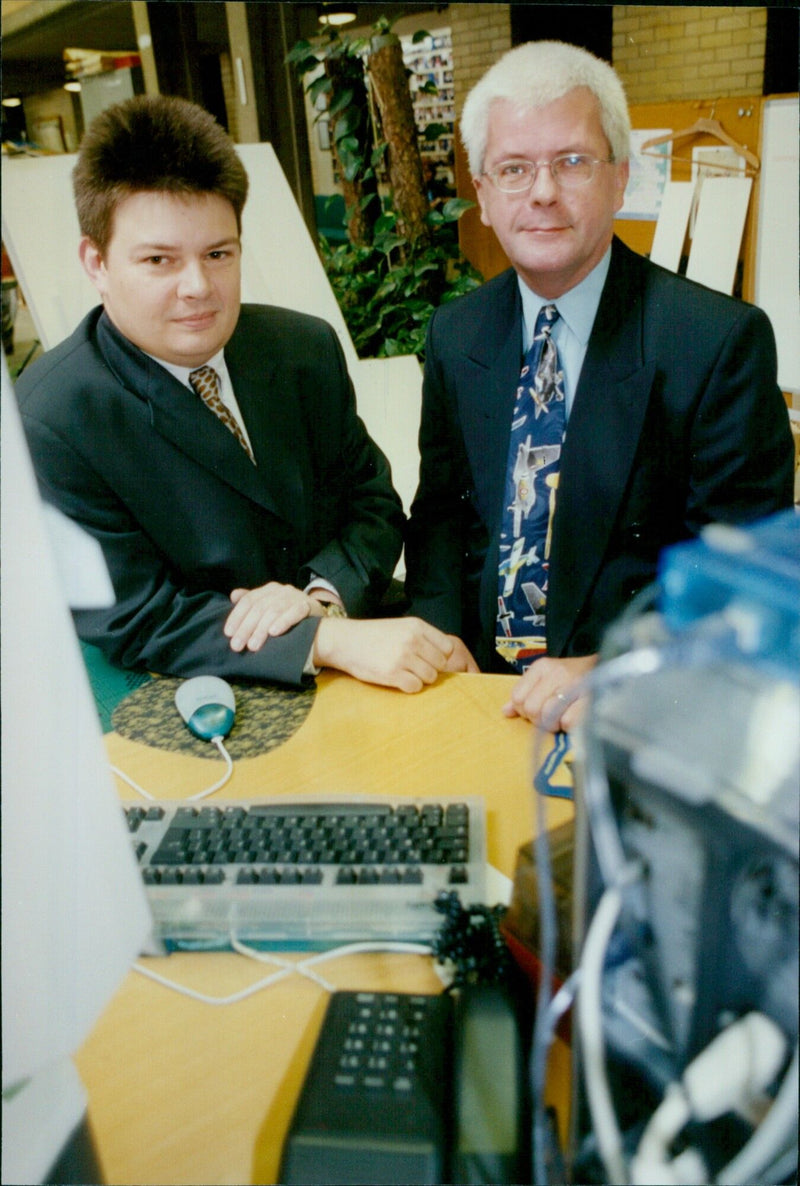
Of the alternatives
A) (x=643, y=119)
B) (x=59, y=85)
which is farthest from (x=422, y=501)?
(x=59, y=85)

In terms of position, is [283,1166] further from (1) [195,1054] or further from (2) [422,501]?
(2) [422,501]

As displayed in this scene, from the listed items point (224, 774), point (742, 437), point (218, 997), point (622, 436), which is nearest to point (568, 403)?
point (622, 436)

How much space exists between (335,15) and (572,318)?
42 cm

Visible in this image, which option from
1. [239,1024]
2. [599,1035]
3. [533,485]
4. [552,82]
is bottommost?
[239,1024]

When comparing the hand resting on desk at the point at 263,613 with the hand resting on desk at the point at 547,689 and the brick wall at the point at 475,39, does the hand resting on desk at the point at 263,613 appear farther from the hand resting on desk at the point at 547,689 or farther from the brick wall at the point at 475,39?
the brick wall at the point at 475,39

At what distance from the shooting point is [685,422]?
31.8 inches

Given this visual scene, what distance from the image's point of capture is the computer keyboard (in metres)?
0.59

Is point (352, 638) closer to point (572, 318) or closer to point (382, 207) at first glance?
point (572, 318)

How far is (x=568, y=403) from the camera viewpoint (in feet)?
2.65

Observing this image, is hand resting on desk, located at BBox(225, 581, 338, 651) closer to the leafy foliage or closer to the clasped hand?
the clasped hand

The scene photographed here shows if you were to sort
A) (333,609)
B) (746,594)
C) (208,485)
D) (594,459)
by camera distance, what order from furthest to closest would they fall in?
1. (333,609)
2. (208,485)
3. (594,459)
4. (746,594)

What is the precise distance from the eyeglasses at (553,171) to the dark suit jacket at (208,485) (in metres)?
0.28

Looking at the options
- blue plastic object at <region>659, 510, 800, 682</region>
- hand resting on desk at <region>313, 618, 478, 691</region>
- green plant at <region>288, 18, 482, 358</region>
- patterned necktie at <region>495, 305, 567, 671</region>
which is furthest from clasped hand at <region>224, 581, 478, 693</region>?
blue plastic object at <region>659, 510, 800, 682</region>

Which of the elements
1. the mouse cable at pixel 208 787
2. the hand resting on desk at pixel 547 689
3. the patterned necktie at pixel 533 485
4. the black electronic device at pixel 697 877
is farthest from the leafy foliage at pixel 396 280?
the black electronic device at pixel 697 877
